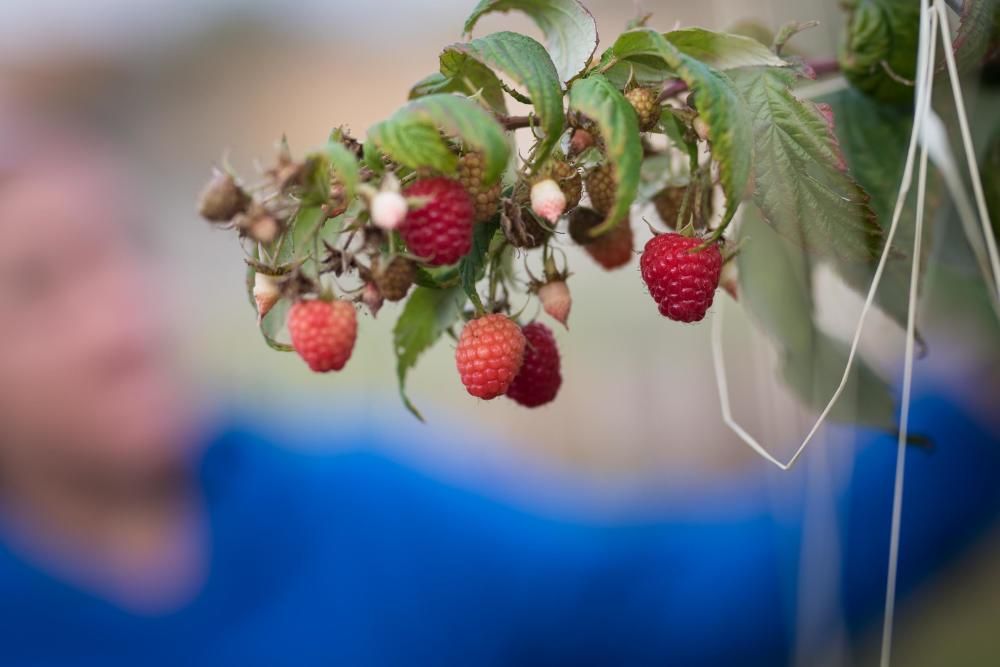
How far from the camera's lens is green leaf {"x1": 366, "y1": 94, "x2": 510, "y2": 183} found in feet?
0.75

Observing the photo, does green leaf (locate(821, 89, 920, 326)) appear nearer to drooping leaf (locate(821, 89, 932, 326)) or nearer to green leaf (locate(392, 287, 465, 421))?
drooping leaf (locate(821, 89, 932, 326))

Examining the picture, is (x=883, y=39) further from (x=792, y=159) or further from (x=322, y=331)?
(x=322, y=331)

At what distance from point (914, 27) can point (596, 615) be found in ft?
3.28

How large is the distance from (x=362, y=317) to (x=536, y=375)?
3.70ft

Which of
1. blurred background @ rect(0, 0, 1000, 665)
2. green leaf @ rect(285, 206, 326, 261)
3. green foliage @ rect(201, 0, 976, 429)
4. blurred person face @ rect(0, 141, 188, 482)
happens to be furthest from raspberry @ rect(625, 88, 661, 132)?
blurred person face @ rect(0, 141, 188, 482)

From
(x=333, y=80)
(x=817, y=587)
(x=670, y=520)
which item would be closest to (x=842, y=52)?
(x=817, y=587)

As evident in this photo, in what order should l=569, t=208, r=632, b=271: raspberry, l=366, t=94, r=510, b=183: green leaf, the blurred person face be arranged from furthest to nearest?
the blurred person face, l=569, t=208, r=632, b=271: raspberry, l=366, t=94, r=510, b=183: green leaf

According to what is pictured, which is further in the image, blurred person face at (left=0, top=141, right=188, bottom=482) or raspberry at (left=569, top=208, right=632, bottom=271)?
blurred person face at (left=0, top=141, right=188, bottom=482)

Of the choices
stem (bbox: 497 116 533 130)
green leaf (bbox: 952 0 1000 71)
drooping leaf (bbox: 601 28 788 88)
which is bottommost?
stem (bbox: 497 116 533 130)

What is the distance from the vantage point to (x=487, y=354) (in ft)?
0.96

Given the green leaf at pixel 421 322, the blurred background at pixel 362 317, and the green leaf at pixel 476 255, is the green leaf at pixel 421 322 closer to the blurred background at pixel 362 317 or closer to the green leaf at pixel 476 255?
the green leaf at pixel 476 255

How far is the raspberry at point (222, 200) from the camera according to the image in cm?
23

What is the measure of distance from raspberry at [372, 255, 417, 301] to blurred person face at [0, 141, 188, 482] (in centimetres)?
94

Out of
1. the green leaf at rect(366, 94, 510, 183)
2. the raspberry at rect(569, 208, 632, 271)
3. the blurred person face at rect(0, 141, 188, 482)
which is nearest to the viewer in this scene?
the green leaf at rect(366, 94, 510, 183)
